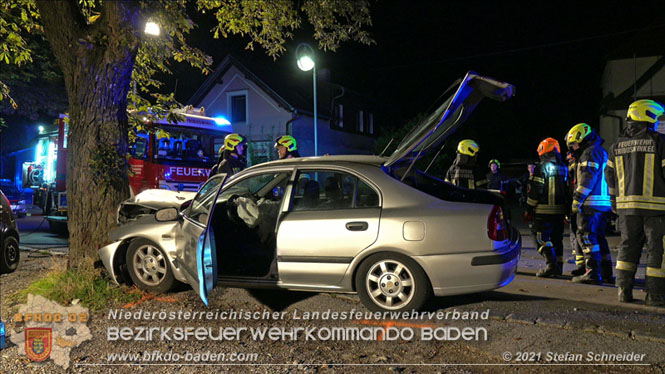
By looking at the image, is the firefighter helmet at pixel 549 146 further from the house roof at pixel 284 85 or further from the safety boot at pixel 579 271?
→ the house roof at pixel 284 85

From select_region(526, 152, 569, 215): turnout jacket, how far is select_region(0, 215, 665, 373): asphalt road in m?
1.35

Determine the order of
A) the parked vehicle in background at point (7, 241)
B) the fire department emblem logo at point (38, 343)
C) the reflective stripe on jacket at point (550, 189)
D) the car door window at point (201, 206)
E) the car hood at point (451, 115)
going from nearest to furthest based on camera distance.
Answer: the fire department emblem logo at point (38, 343) → the car hood at point (451, 115) → the car door window at point (201, 206) → the reflective stripe on jacket at point (550, 189) → the parked vehicle in background at point (7, 241)

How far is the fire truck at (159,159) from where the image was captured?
1154 centimetres

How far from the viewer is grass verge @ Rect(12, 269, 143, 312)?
5566mm

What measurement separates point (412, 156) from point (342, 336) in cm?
182

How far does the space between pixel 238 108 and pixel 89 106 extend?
21.8 m

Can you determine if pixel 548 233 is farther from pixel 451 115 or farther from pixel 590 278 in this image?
pixel 451 115

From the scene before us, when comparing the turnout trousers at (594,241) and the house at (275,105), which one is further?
the house at (275,105)

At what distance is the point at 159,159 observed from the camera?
1176 centimetres

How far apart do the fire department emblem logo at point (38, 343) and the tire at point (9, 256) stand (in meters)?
2.86

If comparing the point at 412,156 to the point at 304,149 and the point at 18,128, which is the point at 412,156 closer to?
the point at 304,149

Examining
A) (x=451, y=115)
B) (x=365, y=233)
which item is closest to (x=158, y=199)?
(x=365, y=233)

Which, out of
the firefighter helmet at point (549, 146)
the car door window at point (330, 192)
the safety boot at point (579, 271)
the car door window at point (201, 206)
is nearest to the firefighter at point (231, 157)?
the car door window at point (201, 206)

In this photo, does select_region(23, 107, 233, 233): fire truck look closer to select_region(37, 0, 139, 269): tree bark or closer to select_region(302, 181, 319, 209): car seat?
select_region(37, 0, 139, 269): tree bark
